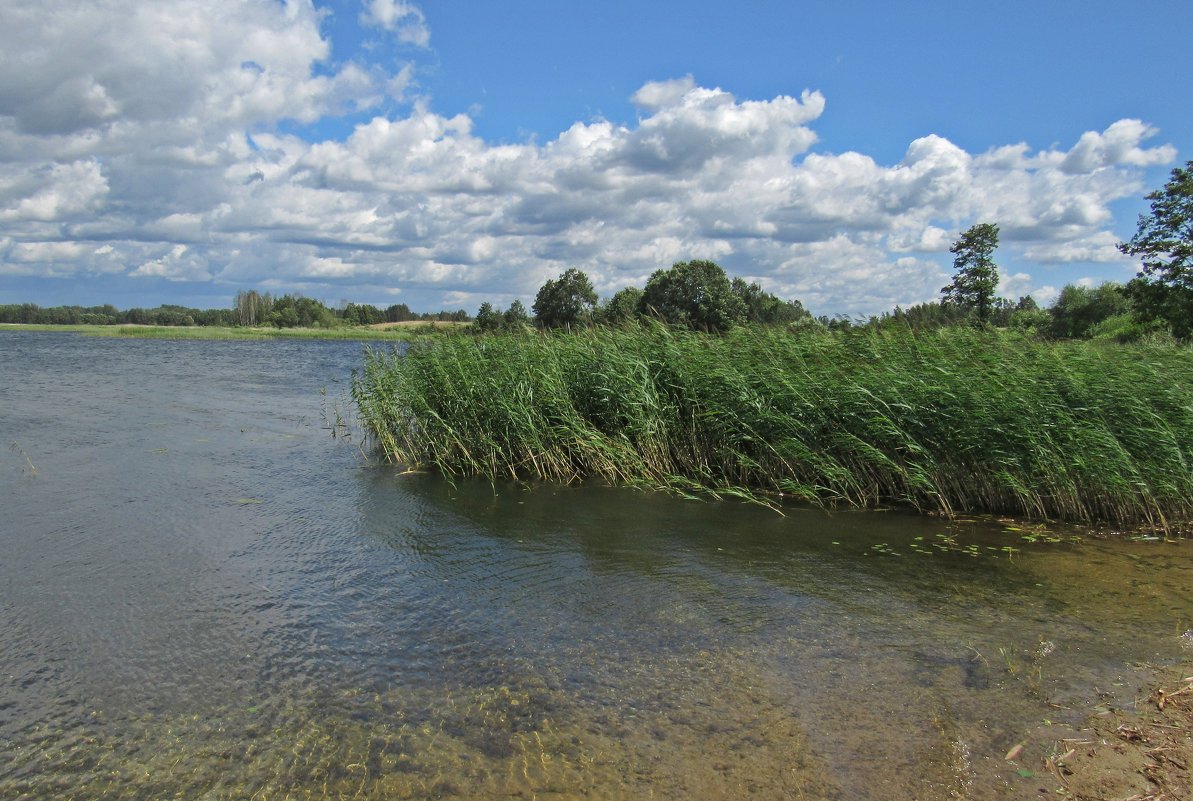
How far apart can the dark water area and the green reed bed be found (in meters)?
0.95

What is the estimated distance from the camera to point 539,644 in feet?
22.6

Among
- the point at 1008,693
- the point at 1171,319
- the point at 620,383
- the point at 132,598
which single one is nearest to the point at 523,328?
the point at 620,383

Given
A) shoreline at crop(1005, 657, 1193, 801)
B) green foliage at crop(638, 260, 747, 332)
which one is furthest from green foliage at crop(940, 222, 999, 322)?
shoreline at crop(1005, 657, 1193, 801)

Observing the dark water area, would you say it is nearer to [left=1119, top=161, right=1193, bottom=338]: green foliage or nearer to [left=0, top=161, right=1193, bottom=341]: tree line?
[left=0, top=161, right=1193, bottom=341]: tree line

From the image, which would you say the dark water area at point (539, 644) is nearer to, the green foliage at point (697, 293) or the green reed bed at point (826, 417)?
the green reed bed at point (826, 417)

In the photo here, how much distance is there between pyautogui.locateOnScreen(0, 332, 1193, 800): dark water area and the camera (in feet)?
16.1

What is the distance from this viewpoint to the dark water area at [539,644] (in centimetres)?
491

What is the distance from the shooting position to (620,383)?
13766 mm

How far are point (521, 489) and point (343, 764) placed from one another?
345 inches

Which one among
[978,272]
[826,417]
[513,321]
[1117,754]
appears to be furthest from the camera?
[978,272]

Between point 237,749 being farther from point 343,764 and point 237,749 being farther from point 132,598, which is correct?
point 132,598

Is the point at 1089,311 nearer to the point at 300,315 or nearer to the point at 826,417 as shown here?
the point at 826,417

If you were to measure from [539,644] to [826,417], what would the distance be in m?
7.01

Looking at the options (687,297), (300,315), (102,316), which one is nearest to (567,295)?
(687,297)
